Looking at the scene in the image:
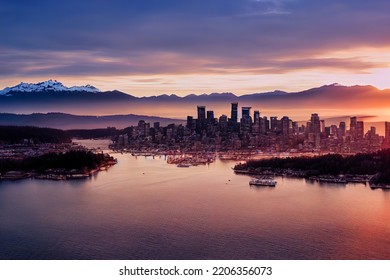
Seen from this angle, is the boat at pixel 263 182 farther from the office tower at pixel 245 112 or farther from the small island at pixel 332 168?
the office tower at pixel 245 112

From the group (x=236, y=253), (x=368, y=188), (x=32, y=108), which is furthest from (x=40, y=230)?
(x=368, y=188)

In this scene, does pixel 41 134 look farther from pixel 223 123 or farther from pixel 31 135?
pixel 223 123

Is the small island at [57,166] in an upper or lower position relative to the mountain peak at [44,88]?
lower

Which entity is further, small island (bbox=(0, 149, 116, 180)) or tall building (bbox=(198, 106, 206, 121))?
small island (bbox=(0, 149, 116, 180))

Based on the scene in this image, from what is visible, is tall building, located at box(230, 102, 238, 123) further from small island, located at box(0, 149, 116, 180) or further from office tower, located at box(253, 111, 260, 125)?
small island, located at box(0, 149, 116, 180)

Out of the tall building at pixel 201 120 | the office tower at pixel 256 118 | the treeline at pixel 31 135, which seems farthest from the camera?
the office tower at pixel 256 118

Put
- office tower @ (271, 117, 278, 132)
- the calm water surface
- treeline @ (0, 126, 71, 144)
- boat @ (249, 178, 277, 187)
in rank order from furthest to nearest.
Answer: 1. boat @ (249, 178, 277, 187)
2. office tower @ (271, 117, 278, 132)
3. treeline @ (0, 126, 71, 144)
4. the calm water surface

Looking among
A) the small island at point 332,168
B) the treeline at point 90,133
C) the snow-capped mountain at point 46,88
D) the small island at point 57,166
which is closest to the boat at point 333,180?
the small island at point 332,168

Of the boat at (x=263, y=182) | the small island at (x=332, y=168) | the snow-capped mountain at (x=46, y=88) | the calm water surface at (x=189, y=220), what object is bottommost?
the calm water surface at (x=189, y=220)

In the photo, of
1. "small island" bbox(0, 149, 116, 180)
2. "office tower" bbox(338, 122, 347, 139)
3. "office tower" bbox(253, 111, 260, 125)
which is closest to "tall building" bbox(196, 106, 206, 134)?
"office tower" bbox(253, 111, 260, 125)

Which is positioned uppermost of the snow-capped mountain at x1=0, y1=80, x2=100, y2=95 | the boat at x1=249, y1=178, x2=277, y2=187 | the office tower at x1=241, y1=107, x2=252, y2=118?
the snow-capped mountain at x1=0, y1=80, x2=100, y2=95
